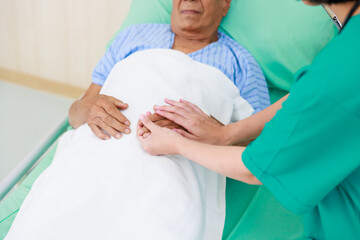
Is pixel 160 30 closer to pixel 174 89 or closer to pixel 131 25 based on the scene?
pixel 131 25

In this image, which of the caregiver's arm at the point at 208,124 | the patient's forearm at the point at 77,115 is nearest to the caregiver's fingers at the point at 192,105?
the caregiver's arm at the point at 208,124

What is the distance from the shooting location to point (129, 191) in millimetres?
1043

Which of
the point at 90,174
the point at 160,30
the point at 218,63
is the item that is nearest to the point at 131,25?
the point at 160,30

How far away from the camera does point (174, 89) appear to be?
131 cm

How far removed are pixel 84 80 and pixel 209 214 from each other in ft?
5.67

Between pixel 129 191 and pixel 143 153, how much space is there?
0.12m

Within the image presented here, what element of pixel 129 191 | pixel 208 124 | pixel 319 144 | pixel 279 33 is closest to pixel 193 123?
pixel 208 124

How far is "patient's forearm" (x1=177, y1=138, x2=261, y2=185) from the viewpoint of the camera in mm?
874

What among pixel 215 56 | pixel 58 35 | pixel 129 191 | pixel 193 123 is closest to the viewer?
pixel 129 191

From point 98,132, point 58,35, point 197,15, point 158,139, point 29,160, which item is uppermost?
point 197,15

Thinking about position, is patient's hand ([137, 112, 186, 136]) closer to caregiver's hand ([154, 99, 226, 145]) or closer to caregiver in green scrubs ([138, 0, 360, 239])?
caregiver's hand ([154, 99, 226, 145])

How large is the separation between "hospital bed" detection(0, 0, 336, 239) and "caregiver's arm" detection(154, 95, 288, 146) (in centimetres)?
25

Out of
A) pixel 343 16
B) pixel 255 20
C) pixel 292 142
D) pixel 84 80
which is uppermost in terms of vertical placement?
pixel 343 16

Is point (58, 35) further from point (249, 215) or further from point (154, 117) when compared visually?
point (249, 215)
